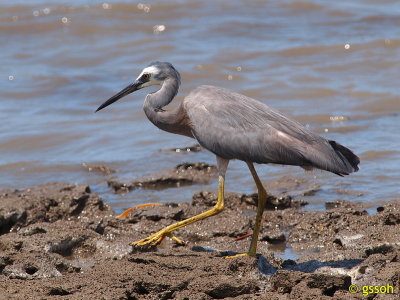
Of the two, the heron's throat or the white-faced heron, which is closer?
the white-faced heron

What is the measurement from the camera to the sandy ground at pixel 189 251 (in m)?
5.19

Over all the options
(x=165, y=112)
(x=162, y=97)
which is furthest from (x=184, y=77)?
(x=165, y=112)

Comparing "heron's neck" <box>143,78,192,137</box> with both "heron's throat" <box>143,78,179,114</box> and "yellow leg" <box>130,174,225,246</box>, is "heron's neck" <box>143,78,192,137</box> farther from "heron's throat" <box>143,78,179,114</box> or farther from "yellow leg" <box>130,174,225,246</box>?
"yellow leg" <box>130,174,225,246</box>

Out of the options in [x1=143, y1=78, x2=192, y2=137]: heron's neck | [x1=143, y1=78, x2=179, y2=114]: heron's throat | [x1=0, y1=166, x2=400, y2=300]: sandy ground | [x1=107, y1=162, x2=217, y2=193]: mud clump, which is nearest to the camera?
[x1=0, y1=166, x2=400, y2=300]: sandy ground

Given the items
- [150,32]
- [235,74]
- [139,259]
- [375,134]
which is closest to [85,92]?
[235,74]

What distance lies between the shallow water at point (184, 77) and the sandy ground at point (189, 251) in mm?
756

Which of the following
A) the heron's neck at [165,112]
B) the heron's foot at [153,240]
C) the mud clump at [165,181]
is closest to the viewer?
the heron's foot at [153,240]

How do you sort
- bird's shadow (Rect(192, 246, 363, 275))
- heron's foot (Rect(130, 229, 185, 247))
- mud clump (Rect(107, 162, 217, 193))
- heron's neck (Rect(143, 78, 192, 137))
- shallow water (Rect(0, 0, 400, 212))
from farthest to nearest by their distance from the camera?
shallow water (Rect(0, 0, 400, 212)) < mud clump (Rect(107, 162, 217, 193)) < heron's neck (Rect(143, 78, 192, 137)) < heron's foot (Rect(130, 229, 185, 247)) < bird's shadow (Rect(192, 246, 363, 275))

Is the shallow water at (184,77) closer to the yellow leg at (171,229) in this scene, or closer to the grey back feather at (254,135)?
the yellow leg at (171,229)

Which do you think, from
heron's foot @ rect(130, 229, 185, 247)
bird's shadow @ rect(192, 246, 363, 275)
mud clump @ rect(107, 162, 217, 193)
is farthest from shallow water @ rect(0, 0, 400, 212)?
bird's shadow @ rect(192, 246, 363, 275)

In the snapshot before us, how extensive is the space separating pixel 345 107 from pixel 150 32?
628 cm

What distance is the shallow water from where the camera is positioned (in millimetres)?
9703

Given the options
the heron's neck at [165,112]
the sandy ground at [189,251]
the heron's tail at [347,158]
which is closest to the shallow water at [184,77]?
the sandy ground at [189,251]

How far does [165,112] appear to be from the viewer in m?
7.08
